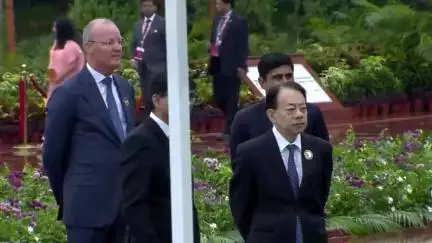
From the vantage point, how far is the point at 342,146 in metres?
12.6

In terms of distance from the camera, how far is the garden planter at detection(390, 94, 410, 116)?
18781 mm

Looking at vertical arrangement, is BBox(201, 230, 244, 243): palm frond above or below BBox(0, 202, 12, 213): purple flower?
below

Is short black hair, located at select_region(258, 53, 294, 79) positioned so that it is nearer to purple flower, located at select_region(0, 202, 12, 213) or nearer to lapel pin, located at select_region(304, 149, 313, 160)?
lapel pin, located at select_region(304, 149, 313, 160)

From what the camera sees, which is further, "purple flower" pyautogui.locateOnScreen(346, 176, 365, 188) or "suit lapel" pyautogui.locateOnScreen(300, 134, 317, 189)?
"purple flower" pyautogui.locateOnScreen(346, 176, 365, 188)

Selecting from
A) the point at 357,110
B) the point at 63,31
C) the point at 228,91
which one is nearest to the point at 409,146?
the point at 228,91

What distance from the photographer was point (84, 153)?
21.8 feet

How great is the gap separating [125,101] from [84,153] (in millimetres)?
423

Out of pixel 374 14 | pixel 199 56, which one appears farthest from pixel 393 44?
pixel 199 56

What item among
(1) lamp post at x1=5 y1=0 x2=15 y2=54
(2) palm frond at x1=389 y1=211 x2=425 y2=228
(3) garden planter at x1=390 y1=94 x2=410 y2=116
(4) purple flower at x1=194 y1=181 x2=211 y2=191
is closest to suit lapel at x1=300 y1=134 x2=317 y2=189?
(2) palm frond at x1=389 y1=211 x2=425 y2=228

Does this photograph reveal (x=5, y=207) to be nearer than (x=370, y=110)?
Yes

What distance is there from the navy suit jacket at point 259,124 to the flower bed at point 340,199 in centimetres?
184

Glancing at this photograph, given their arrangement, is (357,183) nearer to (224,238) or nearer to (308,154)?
(224,238)

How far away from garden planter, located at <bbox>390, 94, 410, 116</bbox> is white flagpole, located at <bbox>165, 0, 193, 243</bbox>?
44.6ft

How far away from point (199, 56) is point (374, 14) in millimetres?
3606
